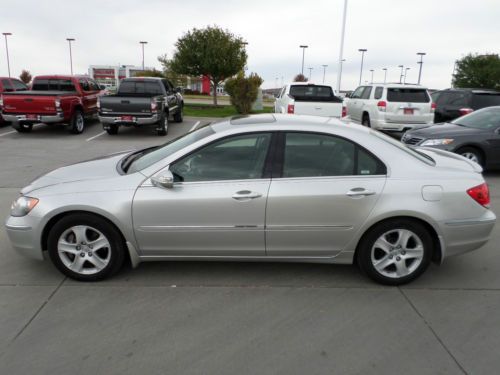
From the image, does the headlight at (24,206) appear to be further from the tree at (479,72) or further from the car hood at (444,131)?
the tree at (479,72)

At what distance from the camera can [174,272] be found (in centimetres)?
409

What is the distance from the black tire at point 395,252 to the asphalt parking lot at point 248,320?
0.44 feet

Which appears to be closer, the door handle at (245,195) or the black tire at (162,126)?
the door handle at (245,195)

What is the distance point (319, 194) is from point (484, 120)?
23.1ft

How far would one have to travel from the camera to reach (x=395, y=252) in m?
3.80

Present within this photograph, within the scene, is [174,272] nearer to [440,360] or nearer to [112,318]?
[112,318]

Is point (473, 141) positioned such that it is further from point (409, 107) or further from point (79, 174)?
point (79, 174)

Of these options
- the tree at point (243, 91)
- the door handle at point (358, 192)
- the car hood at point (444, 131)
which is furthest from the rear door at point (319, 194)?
the tree at point (243, 91)

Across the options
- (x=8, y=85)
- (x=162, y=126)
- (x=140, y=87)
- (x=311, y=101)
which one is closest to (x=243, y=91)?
(x=140, y=87)

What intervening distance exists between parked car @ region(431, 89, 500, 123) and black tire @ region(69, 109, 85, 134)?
1222cm

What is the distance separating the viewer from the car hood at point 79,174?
386cm

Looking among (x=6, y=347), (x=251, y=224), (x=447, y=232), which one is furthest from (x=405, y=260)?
(x=6, y=347)

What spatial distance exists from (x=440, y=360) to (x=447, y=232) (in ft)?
4.16

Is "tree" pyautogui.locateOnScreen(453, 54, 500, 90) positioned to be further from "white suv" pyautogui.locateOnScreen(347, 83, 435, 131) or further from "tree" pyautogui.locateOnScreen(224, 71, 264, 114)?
"white suv" pyautogui.locateOnScreen(347, 83, 435, 131)
